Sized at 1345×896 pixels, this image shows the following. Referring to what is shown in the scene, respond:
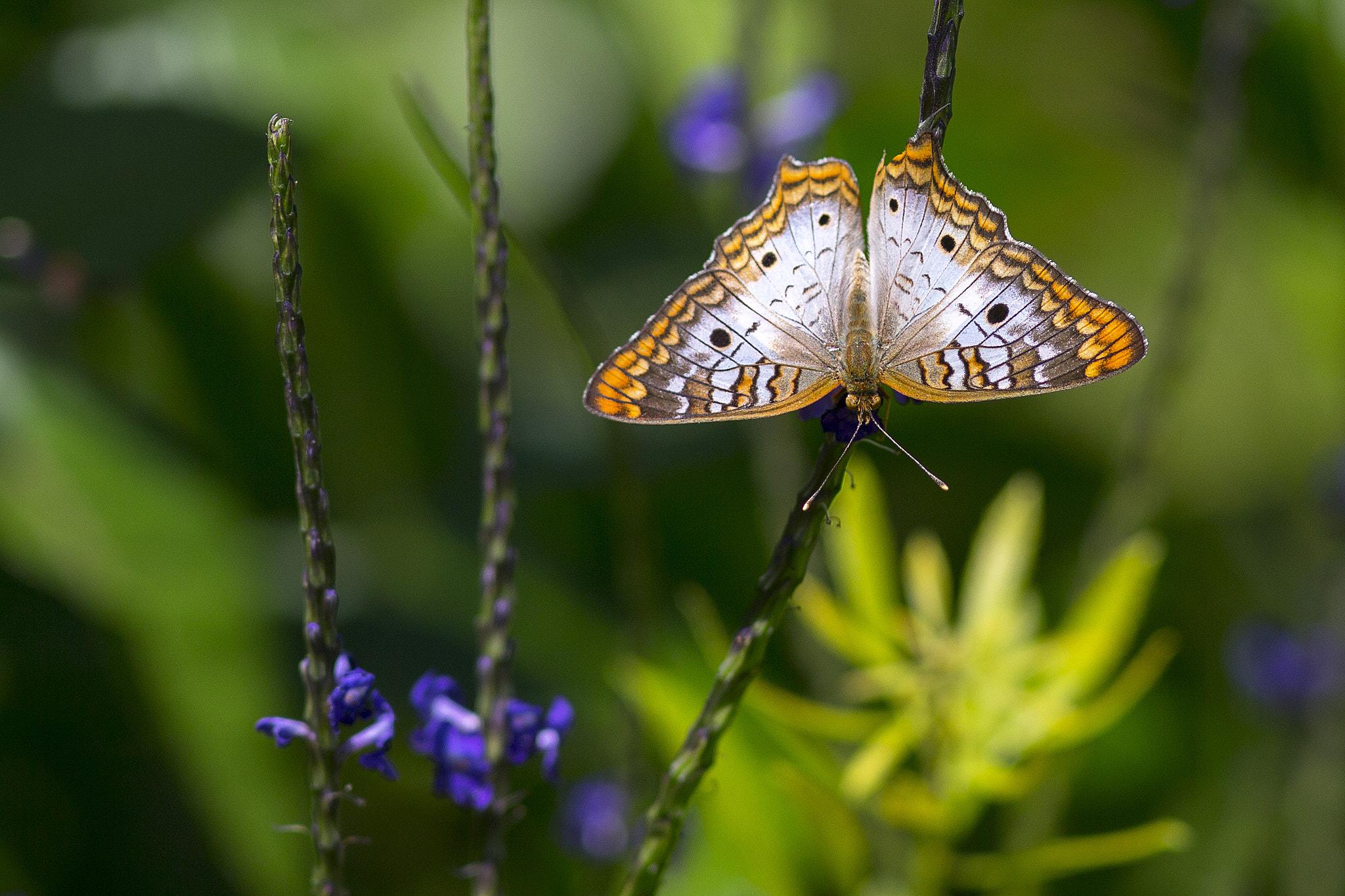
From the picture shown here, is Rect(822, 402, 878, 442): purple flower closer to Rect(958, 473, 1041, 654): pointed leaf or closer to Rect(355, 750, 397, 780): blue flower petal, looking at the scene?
Rect(355, 750, 397, 780): blue flower petal

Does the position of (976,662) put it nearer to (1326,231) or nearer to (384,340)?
(384,340)

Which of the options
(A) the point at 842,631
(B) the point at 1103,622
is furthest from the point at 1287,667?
(A) the point at 842,631

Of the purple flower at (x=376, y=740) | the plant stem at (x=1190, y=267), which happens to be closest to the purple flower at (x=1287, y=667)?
the plant stem at (x=1190, y=267)

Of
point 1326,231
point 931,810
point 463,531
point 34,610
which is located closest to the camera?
point 931,810

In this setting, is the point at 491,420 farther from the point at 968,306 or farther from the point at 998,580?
the point at 998,580

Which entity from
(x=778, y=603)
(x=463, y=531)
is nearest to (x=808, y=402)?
(x=778, y=603)

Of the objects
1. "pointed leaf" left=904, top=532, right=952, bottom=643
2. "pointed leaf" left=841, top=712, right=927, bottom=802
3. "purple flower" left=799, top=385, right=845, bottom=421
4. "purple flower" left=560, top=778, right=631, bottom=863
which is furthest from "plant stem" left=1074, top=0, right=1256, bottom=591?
"purple flower" left=560, top=778, right=631, bottom=863
